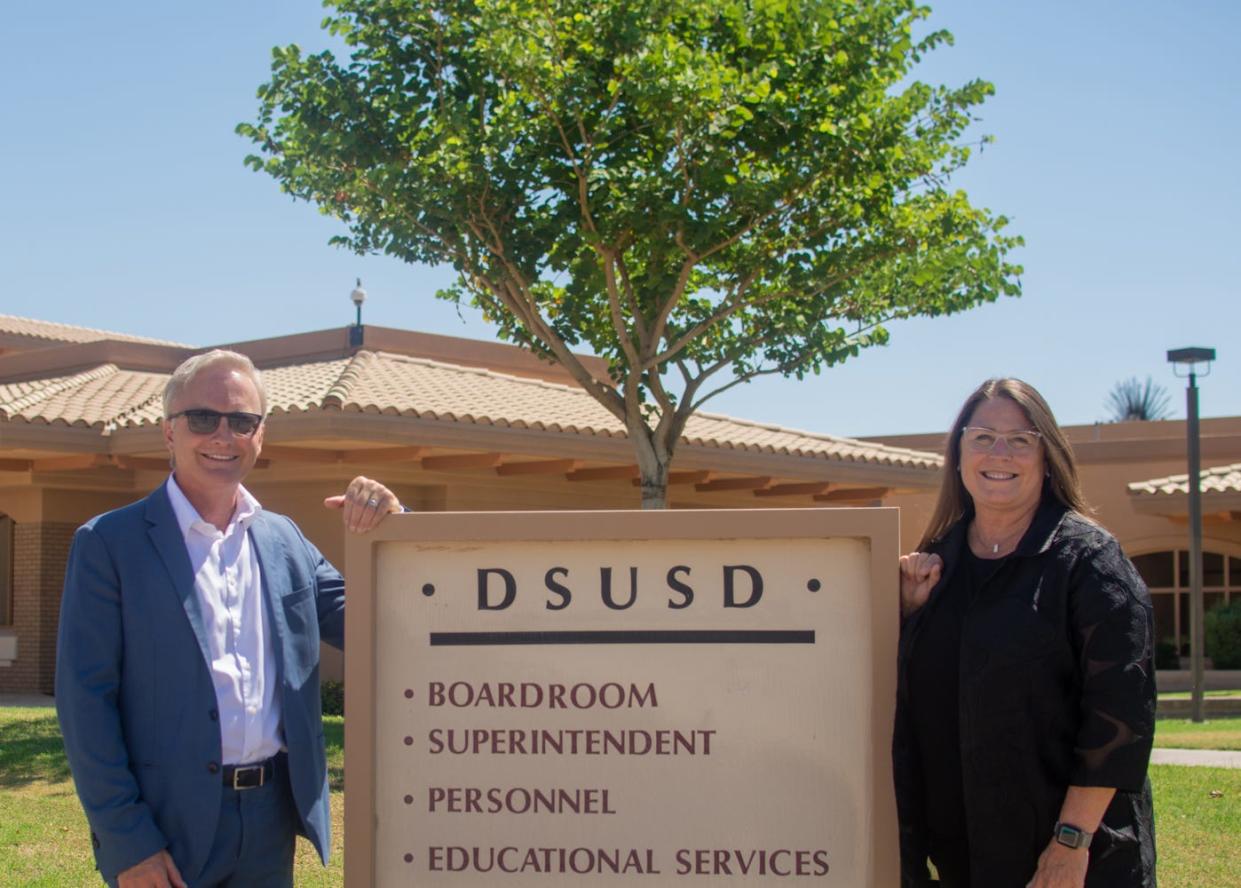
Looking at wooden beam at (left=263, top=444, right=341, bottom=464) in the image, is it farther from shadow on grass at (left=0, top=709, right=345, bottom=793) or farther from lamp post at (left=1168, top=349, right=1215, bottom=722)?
lamp post at (left=1168, top=349, right=1215, bottom=722)

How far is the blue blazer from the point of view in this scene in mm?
3240

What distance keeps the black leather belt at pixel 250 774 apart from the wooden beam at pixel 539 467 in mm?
12597

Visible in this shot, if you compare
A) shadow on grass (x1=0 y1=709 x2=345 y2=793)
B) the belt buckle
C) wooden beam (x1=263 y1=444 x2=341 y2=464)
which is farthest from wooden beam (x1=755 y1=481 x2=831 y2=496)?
the belt buckle

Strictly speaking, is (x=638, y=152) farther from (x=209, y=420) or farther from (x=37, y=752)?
(x=209, y=420)

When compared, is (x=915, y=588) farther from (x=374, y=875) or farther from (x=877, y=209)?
(x=877, y=209)

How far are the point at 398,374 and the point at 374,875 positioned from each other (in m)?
14.2

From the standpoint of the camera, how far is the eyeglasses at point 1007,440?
11.0 feet

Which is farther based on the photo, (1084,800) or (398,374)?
(398,374)

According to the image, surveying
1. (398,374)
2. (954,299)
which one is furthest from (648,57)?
(398,374)

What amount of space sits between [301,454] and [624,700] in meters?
12.1

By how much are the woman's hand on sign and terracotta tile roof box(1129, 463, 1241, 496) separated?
66.2 ft

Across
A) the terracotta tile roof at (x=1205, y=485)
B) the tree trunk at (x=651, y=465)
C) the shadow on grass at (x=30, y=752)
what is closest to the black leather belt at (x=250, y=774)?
the shadow on grass at (x=30, y=752)

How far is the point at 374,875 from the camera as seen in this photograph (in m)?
3.17

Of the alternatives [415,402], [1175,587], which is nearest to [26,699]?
[415,402]
